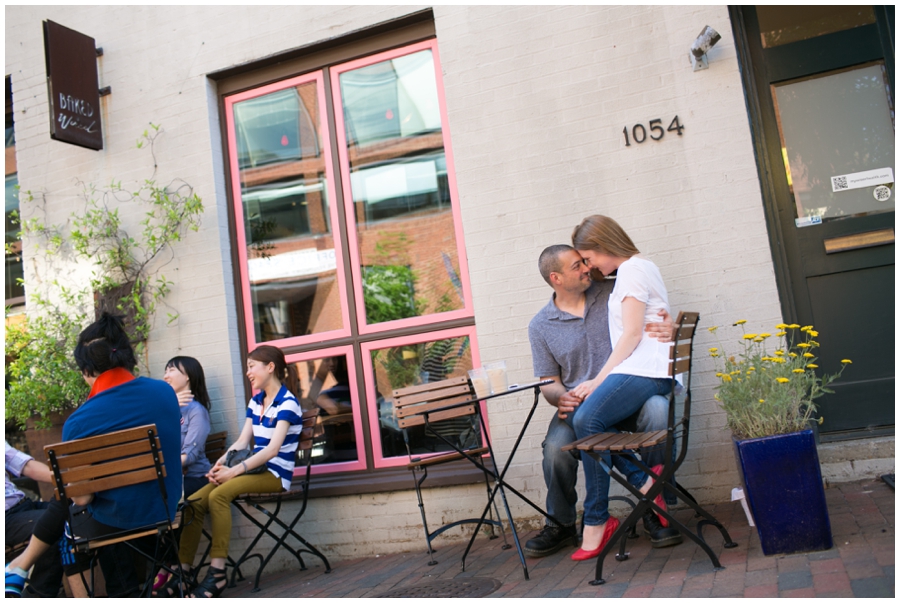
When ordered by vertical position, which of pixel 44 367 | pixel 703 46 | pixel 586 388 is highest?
pixel 703 46

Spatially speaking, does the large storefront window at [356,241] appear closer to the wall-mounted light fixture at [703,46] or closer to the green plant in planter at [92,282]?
the green plant in planter at [92,282]

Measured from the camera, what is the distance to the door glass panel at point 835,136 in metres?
4.09

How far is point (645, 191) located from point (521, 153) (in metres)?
0.76

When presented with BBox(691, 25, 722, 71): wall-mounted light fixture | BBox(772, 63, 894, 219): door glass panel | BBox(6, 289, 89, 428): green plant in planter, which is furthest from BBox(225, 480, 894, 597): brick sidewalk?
BBox(691, 25, 722, 71): wall-mounted light fixture

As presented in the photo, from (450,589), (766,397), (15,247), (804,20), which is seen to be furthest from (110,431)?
(804,20)

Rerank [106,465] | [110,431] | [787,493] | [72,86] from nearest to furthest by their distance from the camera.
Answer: [787,493] → [106,465] → [110,431] → [72,86]

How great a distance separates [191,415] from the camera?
4.65 m

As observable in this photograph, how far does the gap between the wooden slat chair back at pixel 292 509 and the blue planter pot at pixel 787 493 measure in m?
2.46

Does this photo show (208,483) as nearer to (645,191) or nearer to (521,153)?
(521,153)

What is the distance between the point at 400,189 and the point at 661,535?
2733mm

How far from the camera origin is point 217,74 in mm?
5238

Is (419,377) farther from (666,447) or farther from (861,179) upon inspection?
(861,179)

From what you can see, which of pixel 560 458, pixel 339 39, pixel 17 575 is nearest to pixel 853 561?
pixel 560 458

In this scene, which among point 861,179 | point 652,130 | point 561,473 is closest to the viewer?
point 561,473
